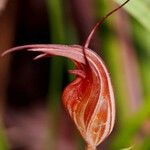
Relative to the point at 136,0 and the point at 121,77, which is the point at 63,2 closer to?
the point at 121,77

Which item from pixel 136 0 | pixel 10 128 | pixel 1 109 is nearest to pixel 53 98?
pixel 1 109

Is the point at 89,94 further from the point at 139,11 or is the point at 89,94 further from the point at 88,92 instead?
the point at 139,11

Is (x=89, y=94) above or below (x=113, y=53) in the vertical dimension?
above

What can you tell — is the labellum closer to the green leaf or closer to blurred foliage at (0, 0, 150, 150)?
the green leaf

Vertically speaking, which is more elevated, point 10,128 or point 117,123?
point 117,123

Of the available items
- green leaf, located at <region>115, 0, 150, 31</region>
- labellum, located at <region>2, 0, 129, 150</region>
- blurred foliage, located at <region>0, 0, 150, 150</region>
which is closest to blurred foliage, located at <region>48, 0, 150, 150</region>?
blurred foliage, located at <region>0, 0, 150, 150</region>

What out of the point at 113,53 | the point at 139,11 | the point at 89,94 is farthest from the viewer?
the point at 113,53

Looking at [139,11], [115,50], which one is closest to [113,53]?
[115,50]

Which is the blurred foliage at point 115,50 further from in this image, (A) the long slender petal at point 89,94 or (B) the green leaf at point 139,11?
(A) the long slender petal at point 89,94
